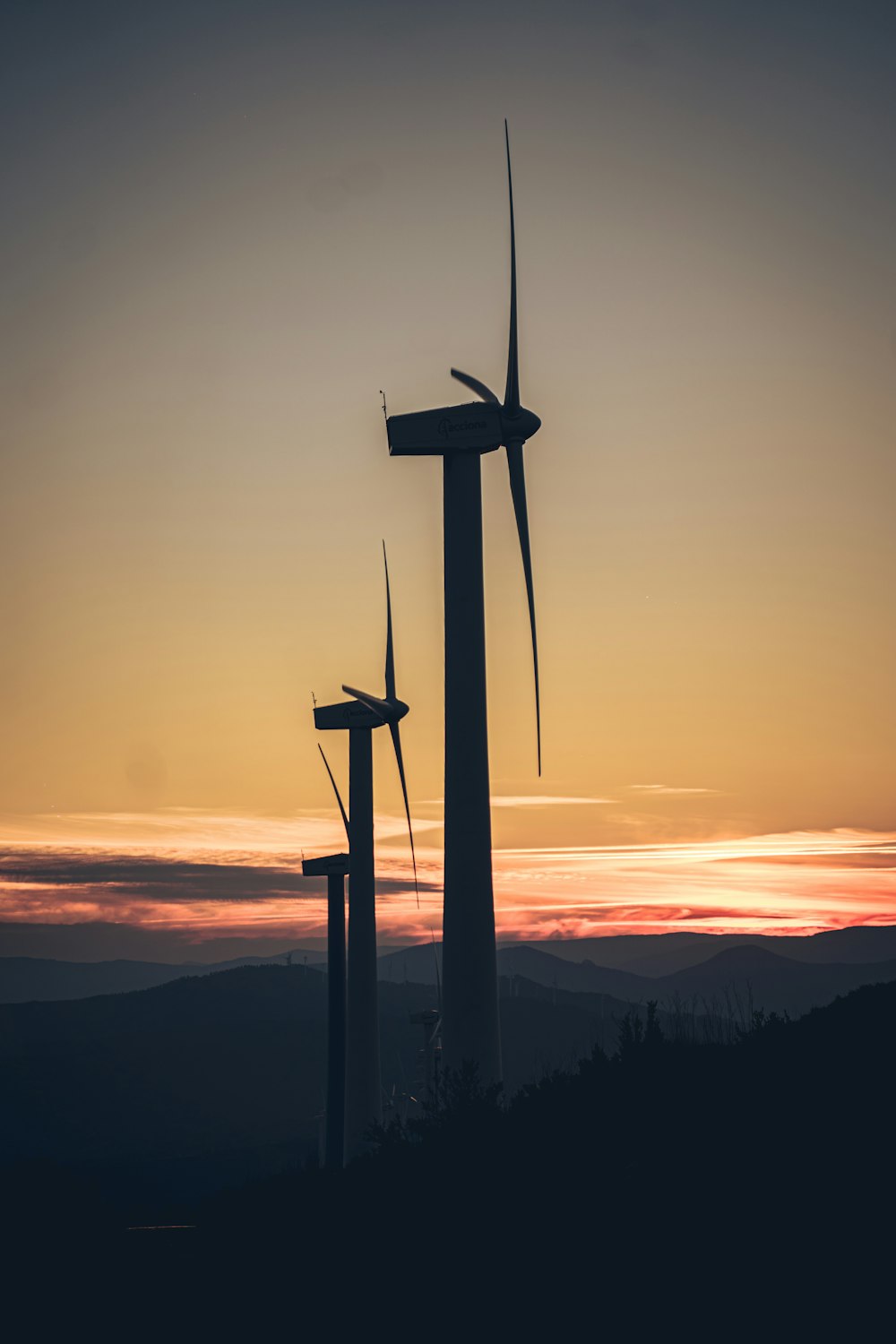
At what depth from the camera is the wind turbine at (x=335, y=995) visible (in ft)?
309

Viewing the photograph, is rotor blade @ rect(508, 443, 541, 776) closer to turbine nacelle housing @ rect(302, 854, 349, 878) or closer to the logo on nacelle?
the logo on nacelle

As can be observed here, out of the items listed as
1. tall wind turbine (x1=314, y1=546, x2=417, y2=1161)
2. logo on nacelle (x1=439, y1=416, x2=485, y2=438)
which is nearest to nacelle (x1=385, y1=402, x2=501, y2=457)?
logo on nacelle (x1=439, y1=416, x2=485, y2=438)

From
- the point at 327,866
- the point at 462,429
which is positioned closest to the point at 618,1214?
the point at 462,429

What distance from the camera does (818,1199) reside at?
2555cm

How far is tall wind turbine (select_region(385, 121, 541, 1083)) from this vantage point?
133ft

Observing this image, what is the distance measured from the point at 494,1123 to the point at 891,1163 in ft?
45.4

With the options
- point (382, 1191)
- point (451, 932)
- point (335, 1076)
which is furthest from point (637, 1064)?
point (335, 1076)

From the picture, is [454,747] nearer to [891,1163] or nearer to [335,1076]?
[891,1163]

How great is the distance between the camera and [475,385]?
156ft

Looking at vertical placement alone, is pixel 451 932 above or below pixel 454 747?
below

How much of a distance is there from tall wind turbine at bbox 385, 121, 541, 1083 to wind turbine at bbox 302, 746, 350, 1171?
5643cm

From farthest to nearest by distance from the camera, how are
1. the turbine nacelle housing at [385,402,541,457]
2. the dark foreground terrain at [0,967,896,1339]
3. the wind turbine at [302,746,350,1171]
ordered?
the wind turbine at [302,746,350,1171] → the turbine nacelle housing at [385,402,541,457] → the dark foreground terrain at [0,967,896,1339]

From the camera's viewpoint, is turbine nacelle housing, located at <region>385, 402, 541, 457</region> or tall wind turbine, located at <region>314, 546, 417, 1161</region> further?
tall wind turbine, located at <region>314, 546, 417, 1161</region>

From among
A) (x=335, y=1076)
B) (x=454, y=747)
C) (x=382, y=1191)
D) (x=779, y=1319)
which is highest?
(x=454, y=747)
